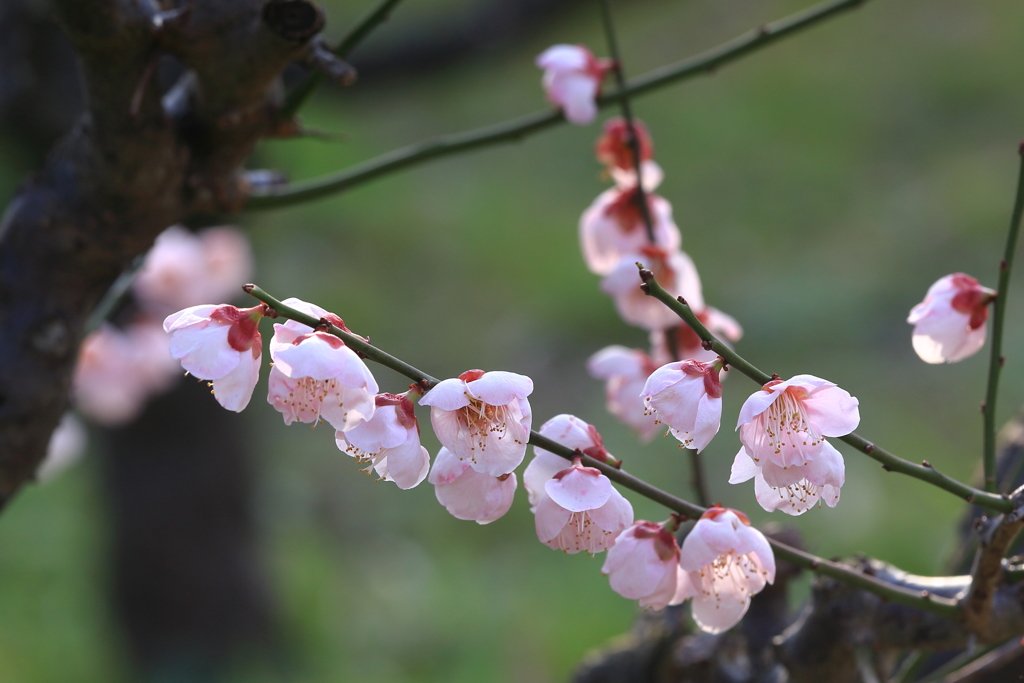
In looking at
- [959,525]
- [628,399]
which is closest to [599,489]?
[628,399]

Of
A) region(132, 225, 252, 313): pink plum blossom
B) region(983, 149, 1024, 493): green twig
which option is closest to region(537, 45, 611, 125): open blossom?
region(983, 149, 1024, 493): green twig

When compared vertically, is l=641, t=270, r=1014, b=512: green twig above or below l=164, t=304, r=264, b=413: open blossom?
below

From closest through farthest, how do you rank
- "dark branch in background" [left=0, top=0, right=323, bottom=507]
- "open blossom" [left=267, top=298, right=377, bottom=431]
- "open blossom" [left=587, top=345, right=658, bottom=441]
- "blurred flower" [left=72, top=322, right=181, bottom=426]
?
1. "open blossom" [left=267, top=298, right=377, bottom=431]
2. "dark branch in background" [left=0, top=0, right=323, bottom=507]
3. "open blossom" [left=587, top=345, right=658, bottom=441]
4. "blurred flower" [left=72, top=322, right=181, bottom=426]

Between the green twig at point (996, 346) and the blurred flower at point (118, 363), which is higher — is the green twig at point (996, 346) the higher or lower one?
the higher one

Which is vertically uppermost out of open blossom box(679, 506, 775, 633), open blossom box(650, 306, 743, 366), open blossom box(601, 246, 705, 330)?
open blossom box(679, 506, 775, 633)

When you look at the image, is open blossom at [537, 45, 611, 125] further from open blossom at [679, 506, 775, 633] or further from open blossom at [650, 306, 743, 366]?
open blossom at [679, 506, 775, 633]

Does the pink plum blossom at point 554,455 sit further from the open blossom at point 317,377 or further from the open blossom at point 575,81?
the open blossom at point 575,81

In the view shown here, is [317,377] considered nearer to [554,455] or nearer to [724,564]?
[554,455]

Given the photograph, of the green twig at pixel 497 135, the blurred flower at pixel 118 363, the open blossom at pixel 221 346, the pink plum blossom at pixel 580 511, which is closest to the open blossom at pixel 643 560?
the pink plum blossom at pixel 580 511
